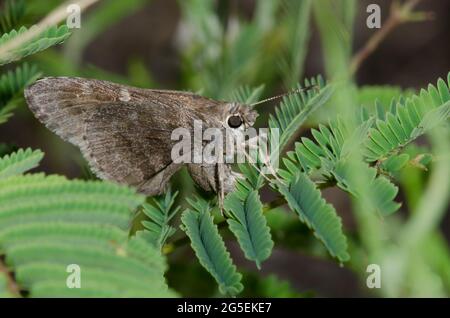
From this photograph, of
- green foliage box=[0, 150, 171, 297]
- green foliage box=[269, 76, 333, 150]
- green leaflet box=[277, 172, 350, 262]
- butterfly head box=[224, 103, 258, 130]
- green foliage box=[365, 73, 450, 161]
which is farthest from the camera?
butterfly head box=[224, 103, 258, 130]

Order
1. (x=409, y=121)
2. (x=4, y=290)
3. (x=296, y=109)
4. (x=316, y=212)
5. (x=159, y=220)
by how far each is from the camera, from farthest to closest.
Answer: (x=296, y=109)
(x=159, y=220)
(x=409, y=121)
(x=316, y=212)
(x=4, y=290)

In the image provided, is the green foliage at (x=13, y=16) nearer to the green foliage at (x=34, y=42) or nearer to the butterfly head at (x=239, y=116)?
the green foliage at (x=34, y=42)

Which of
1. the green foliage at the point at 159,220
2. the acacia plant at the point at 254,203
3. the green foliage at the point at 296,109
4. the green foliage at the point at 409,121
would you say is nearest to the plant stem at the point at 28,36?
the acacia plant at the point at 254,203

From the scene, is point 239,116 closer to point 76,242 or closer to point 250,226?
point 250,226

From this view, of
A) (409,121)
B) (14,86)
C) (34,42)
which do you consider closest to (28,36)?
(34,42)

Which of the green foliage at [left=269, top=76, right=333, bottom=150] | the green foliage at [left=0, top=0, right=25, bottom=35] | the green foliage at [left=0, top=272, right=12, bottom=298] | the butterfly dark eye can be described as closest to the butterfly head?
the butterfly dark eye

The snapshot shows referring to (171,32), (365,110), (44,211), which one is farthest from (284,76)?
(171,32)

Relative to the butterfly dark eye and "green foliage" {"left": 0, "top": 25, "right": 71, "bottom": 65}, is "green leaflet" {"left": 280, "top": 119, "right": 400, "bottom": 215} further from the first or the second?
"green foliage" {"left": 0, "top": 25, "right": 71, "bottom": 65}
